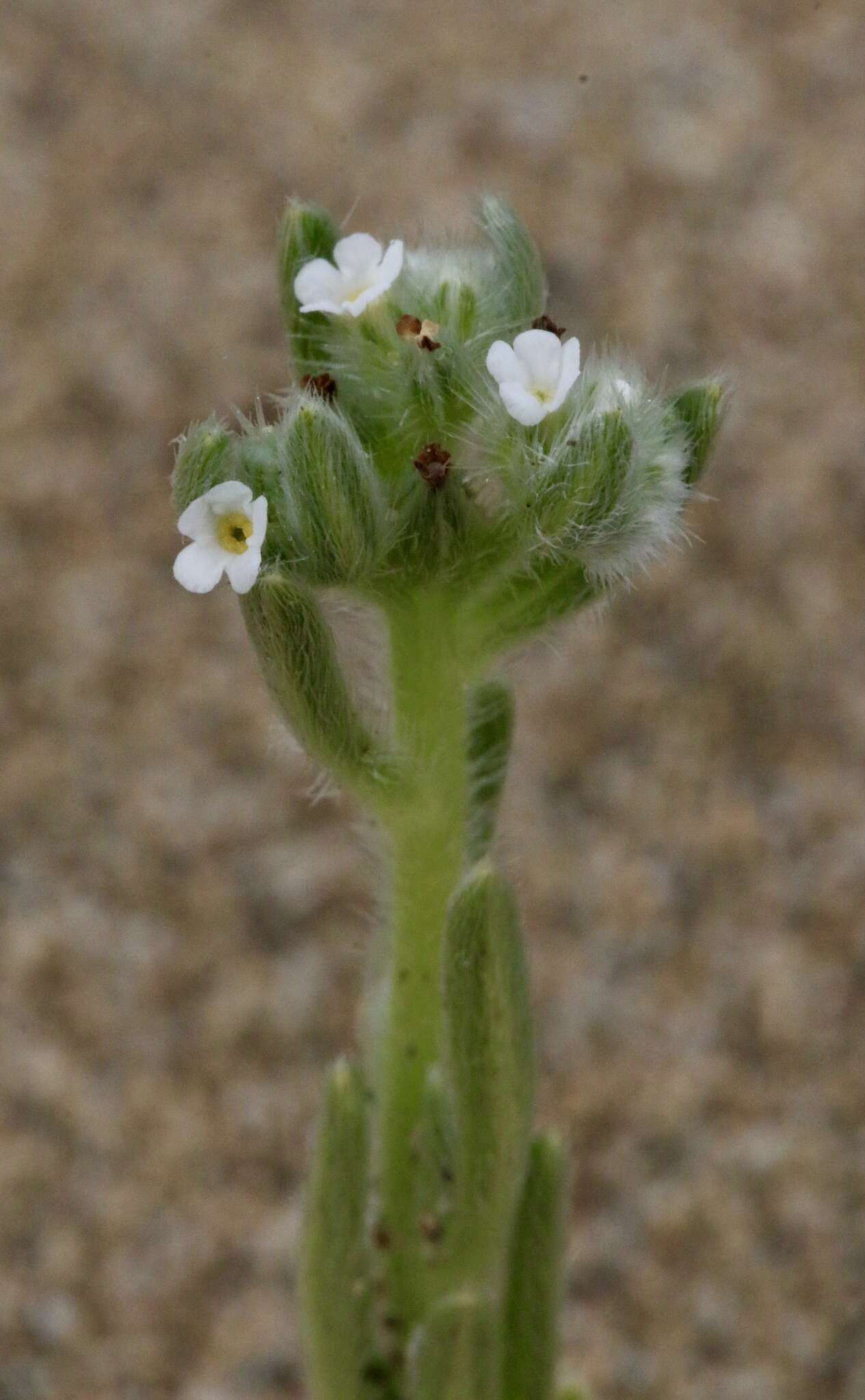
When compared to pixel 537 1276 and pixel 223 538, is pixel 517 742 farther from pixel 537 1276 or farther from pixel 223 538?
pixel 223 538

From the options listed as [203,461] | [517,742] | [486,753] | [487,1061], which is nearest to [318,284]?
[203,461]

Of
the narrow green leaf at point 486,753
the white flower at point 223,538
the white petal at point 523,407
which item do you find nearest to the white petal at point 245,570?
the white flower at point 223,538

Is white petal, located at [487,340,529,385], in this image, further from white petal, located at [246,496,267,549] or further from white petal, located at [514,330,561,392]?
white petal, located at [246,496,267,549]

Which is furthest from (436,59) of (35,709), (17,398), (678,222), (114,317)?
(35,709)

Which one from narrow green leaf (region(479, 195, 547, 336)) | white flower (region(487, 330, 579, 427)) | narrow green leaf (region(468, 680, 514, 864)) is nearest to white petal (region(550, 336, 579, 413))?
white flower (region(487, 330, 579, 427))

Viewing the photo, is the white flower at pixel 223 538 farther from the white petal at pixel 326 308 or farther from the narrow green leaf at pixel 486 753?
the narrow green leaf at pixel 486 753

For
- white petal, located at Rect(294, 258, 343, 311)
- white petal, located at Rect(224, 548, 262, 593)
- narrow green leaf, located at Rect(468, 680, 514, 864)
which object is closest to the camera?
white petal, located at Rect(224, 548, 262, 593)
